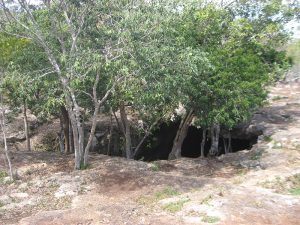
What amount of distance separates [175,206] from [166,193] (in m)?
1.32

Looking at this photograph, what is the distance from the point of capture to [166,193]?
47.9 feet

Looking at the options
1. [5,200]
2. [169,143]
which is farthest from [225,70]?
[169,143]

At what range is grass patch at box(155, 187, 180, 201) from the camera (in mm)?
14371

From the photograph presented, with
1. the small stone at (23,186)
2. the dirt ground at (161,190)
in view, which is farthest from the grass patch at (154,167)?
the small stone at (23,186)

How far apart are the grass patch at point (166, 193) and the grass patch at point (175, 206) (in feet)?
2.59

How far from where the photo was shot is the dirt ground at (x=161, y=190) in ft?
40.8

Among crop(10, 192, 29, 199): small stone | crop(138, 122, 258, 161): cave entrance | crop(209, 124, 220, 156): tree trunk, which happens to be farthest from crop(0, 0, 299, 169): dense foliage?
crop(138, 122, 258, 161): cave entrance

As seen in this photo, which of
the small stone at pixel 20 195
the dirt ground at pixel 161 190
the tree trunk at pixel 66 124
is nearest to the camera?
the dirt ground at pixel 161 190

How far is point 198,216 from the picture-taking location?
12367 mm

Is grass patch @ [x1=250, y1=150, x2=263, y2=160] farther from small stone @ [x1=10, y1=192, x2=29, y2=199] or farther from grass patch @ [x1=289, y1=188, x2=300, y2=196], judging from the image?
small stone @ [x1=10, y1=192, x2=29, y2=199]

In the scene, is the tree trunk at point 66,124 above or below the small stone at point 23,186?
above

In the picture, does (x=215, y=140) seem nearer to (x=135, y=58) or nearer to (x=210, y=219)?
(x=135, y=58)

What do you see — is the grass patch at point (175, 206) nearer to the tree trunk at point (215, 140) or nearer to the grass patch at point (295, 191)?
the grass patch at point (295, 191)

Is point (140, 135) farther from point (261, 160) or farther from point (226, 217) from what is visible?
point (226, 217)
